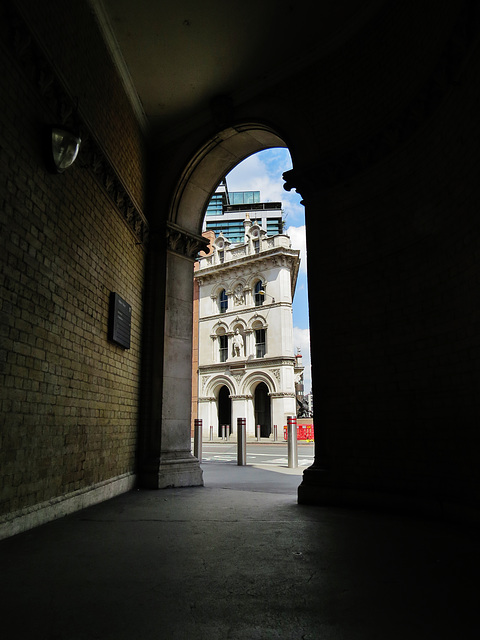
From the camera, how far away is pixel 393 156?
586 cm

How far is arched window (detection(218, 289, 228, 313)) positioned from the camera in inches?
1203

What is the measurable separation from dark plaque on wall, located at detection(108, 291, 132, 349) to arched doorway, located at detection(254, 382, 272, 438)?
2201 cm

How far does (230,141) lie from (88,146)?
11.8ft

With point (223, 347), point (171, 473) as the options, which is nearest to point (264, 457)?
point (171, 473)

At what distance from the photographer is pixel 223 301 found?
30797mm

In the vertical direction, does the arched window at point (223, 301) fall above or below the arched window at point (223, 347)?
above

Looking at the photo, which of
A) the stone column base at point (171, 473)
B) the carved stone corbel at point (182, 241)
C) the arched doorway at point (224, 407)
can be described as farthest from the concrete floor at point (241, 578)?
the arched doorway at point (224, 407)

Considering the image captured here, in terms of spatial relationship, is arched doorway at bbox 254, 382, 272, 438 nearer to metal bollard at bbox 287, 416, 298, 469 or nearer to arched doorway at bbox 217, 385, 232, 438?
arched doorway at bbox 217, 385, 232, 438

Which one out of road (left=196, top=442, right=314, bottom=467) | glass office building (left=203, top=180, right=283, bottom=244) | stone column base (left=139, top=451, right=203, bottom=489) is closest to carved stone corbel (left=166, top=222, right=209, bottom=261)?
stone column base (left=139, top=451, right=203, bottom=489)

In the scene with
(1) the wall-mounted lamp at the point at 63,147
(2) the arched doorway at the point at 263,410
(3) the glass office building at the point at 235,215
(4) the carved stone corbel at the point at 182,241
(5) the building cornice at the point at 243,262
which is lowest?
(2) the arched doorway at the point at 263,410

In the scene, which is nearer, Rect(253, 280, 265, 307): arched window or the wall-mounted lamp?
the wall-mounted lamp

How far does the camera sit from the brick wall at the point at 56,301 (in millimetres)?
3945

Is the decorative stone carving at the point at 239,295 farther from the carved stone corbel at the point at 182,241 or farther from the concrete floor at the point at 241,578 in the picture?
the concrete floor at the point at 241,578

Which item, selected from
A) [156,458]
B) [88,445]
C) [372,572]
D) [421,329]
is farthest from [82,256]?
[372,572]
